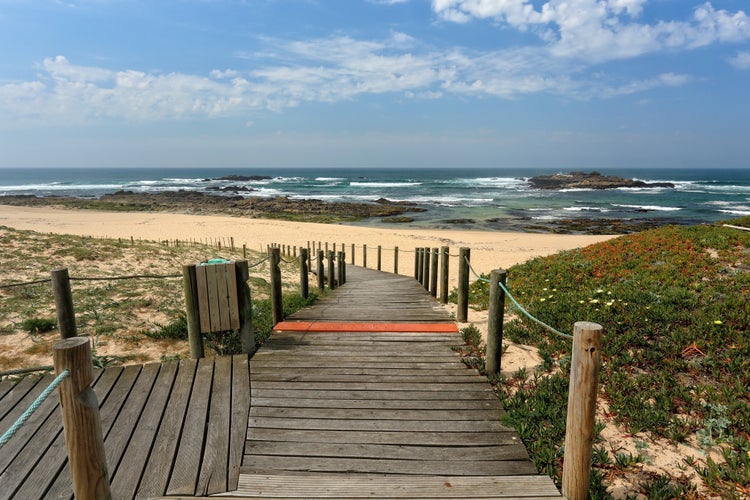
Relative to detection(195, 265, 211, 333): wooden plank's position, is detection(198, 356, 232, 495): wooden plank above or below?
below

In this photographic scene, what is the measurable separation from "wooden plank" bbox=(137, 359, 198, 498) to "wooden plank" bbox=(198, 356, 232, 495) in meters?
0.23

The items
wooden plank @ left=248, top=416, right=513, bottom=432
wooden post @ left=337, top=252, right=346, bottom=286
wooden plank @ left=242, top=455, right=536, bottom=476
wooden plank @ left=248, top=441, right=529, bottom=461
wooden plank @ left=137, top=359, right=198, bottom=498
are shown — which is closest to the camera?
wooden plank @ left=137, top=359, right=198, bottom=498

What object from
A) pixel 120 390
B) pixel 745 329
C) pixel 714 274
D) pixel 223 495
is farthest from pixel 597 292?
pixel 120 390

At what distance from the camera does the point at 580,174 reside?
99.8m

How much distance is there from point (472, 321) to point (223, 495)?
4716 mm

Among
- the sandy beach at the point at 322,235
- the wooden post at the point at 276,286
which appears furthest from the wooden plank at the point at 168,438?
the sandy beach at the point at 322,235

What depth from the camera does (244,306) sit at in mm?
4906

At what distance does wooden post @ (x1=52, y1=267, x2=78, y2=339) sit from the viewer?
456 centimetres

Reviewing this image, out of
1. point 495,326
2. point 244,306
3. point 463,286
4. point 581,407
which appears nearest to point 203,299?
point 244,306

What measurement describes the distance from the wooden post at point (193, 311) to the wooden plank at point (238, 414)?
445mm

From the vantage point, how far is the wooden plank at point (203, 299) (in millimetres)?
4676

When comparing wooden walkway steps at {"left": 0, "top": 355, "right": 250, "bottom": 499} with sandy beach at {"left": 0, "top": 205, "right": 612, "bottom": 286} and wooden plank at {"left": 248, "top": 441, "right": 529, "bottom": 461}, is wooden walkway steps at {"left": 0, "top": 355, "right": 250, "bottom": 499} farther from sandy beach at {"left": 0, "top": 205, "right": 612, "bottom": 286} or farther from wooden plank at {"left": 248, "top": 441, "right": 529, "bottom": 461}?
sandy beach at {"left": 0, "top": 205, "right": 612, "bottom": 286}

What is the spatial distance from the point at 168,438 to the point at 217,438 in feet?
1.29

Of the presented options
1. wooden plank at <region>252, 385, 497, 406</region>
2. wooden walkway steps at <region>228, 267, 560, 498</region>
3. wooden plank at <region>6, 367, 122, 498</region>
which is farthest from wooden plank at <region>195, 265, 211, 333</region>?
wooden plank at <region>6, 367, 122, 498</region>
